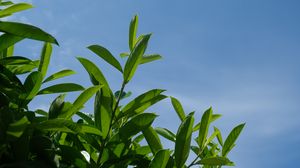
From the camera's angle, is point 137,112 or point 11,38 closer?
point 11,38

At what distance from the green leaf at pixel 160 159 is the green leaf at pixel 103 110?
22 centimetres

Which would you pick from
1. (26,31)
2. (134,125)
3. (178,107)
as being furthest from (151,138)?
(26,31)

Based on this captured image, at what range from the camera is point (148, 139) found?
1880 millimetres

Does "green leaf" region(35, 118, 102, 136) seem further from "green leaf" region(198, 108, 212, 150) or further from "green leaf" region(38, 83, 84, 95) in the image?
"green leaf" region(198, 108, 212, 150)

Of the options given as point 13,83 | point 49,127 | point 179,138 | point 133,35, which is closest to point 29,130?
point 49,127

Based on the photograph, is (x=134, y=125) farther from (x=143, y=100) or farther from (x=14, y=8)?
(x=14, y=8)

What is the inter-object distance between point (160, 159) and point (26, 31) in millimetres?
641

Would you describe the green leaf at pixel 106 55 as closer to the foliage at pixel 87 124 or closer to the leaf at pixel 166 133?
the foliage at pixel 87 124

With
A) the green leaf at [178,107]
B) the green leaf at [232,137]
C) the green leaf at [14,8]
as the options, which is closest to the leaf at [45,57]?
the green leaf at [14,8]

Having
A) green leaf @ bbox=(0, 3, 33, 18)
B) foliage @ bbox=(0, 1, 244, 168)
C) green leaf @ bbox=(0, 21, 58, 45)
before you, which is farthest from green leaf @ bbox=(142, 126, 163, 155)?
green leaf @ bbox=(0, 3, 33, 18)

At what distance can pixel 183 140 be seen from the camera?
1691mm

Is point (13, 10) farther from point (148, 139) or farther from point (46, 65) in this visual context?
point (148, 139)

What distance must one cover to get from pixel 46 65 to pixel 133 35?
40 centimetres

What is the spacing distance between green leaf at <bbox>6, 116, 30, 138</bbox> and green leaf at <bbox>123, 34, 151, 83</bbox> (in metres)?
0.60
